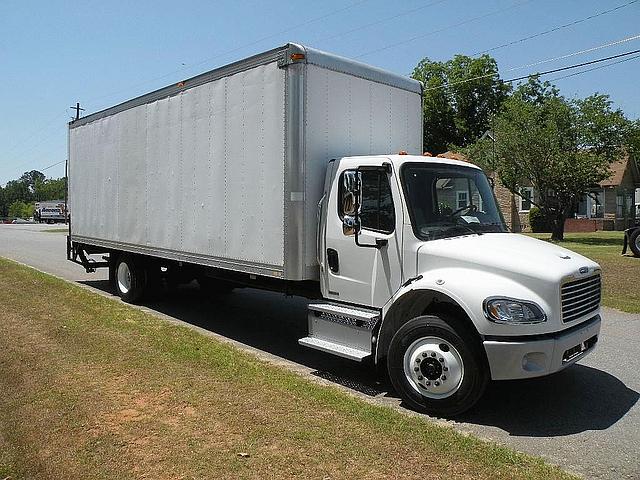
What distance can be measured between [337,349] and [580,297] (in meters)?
2.36

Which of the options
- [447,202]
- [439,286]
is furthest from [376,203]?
[439,286]

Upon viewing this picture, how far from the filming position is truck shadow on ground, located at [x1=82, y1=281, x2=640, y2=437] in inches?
207

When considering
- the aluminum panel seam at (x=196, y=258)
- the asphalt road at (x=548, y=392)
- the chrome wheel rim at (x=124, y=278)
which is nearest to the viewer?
the asphalt road at (x=548, y=392)

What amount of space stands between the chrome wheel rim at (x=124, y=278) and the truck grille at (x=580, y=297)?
314 inches

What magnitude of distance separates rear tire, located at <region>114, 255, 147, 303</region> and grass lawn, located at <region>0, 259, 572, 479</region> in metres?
3.16

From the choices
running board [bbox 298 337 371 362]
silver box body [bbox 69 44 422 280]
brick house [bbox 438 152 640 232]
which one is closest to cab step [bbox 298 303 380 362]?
running board [bbox 298 337 371 362]

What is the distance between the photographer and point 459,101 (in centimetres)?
5850

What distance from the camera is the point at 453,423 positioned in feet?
17.1

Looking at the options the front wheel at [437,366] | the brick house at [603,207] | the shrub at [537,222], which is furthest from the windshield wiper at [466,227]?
the brick house at [603,207]

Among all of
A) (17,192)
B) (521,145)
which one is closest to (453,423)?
(521,145)

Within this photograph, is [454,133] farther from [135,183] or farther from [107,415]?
[107,415]

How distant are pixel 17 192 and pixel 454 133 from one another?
120939 mm

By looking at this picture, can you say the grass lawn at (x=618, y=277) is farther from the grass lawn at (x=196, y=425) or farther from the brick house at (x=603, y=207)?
the brick house at (x=603, y=207)

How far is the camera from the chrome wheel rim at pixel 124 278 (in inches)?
432
